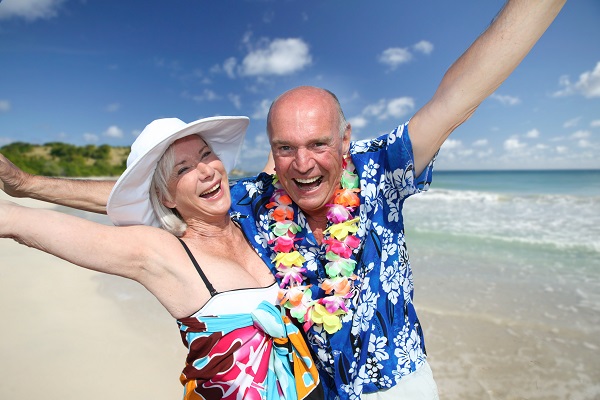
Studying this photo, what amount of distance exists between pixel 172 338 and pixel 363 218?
3513 mm

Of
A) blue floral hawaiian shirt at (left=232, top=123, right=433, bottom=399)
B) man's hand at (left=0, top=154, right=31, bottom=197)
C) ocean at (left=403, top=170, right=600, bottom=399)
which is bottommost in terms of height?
ocean at (left=403, top=170, right=600, bottom=399)

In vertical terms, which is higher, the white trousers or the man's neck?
the man's neck

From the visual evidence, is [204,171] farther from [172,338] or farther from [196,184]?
[172,338]

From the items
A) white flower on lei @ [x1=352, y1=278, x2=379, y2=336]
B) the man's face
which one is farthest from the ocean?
the man's face

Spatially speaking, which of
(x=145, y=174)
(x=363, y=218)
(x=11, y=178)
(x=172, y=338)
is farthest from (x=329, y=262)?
(x=172, y=338)

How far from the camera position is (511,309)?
5.37 meters

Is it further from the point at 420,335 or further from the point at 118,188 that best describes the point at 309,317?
the point at 118,188

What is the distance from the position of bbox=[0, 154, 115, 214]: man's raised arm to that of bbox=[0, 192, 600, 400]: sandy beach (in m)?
2.09

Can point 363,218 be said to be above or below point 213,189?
below

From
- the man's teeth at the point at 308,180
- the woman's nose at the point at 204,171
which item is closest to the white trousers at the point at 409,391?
the man's teeth at the point at 308,180

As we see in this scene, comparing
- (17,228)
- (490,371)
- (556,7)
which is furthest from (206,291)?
(490,371)

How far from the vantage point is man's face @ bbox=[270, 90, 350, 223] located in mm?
2084

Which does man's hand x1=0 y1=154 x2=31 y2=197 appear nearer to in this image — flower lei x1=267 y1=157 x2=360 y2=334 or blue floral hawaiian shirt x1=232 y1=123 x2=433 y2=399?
flower lei x1=267 y1=157 x2=360 y2=334

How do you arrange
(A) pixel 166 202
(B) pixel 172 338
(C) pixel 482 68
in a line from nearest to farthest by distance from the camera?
(C) pixel 482 68 < (A) pixel 166 202 < (B) pixel 172 338
